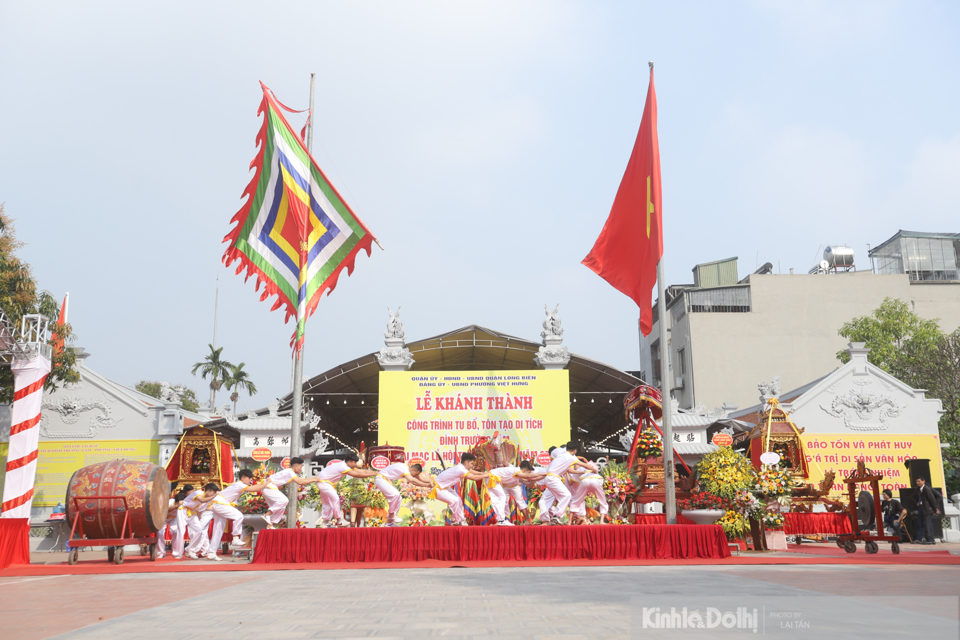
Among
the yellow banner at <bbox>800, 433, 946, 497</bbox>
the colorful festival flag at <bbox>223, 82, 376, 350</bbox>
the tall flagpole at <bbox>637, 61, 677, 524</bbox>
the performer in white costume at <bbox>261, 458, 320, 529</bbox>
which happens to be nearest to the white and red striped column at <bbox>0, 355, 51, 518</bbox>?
the performer in white costume at <bbox>261, 458, 320, 529</bbox>

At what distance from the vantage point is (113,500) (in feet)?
36.7

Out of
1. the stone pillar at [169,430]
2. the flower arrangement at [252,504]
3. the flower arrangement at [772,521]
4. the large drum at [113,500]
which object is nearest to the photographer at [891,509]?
the flower arrangement at [772,521]

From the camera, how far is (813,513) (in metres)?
16.7

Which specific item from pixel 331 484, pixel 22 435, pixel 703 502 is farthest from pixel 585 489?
Result: pixel 22 435

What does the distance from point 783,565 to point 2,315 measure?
660 inches

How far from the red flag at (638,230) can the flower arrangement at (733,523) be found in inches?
137

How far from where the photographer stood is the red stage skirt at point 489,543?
33.9ft

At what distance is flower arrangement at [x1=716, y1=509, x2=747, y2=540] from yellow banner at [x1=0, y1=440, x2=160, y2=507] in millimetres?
17362

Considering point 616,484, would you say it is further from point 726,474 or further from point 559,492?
point 559,492

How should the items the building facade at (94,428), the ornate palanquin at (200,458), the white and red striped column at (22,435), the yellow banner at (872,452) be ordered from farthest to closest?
the building facade at (94,428) < the yellow banner at (872,452) < the ornate palanquin at (200,458) < the white and red striped column at (22,435)

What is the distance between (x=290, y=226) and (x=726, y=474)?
27.1 feet

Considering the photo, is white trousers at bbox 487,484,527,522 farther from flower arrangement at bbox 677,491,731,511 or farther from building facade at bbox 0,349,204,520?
building facade at bbox 0,349,204,520

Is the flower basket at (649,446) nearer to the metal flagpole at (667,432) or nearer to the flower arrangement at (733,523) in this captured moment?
the flower arrangement at (733,523)

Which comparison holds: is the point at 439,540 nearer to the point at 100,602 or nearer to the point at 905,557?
the point at 100,602
